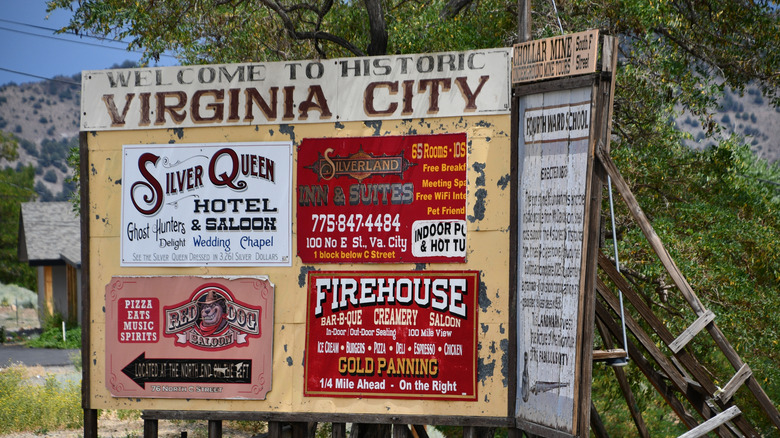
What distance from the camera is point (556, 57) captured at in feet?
22.0

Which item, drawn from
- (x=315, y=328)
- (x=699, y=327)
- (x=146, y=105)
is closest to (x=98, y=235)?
(x=146, y=105)

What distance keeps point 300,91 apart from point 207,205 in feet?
4.89

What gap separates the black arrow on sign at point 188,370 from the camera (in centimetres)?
748

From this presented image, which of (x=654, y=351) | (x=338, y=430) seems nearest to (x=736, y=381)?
(x=654, y=351)

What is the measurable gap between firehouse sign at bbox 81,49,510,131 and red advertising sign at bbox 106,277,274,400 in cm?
168

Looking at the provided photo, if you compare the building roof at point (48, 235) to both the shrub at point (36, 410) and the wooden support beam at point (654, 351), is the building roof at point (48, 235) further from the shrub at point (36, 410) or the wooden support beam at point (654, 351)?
the wooden support beam at point (654, 351)

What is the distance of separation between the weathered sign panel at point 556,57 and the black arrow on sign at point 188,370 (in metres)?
3.90

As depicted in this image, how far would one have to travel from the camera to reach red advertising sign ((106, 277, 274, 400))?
7.44m

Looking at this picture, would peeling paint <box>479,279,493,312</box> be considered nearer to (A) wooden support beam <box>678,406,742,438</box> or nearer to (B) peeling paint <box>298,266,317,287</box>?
(B) peeling paint <box>298,266,317,287</box>

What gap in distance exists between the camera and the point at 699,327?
6457 mm

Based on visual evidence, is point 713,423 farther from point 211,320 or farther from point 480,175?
point 211,320

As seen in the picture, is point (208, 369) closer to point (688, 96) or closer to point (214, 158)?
point (214, 158)

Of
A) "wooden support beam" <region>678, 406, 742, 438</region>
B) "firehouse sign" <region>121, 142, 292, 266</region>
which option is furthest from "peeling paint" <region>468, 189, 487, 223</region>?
"wooden support beam" <region>678, 406, 742, 438</region>

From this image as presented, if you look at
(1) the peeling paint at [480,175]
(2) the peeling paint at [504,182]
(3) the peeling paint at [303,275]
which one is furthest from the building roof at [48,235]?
(2) the peeling paint at [504,182]
